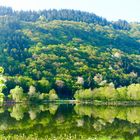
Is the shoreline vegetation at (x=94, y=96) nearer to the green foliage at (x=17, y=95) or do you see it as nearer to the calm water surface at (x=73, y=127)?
the green foliage at (x=17, y=95)

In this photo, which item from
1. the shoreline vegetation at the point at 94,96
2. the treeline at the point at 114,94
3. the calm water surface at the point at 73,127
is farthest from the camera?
the treeline at the point at 114,94

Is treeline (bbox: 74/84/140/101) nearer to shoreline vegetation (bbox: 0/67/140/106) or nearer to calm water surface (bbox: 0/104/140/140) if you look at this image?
shoreline vegetation (bbox: 0/67/140/106)

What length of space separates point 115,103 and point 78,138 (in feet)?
391

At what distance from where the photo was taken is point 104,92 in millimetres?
184750

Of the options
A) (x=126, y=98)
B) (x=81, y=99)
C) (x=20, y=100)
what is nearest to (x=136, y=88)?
(x=126, y=98)

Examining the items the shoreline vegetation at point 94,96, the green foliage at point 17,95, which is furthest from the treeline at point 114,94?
the green foliage at point 17,95

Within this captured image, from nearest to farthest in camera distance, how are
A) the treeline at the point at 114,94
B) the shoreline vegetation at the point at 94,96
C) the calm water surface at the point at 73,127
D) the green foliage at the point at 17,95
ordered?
the calm water surface at the point at 73,127
the green foliage at the point at 17,95
the shoreline vegetation at the point at 94,96
the treeline at the point at 114,94

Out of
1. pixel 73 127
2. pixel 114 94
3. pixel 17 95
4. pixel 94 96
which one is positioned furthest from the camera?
pixel 94 96

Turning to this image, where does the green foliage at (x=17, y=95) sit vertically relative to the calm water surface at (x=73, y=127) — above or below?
above

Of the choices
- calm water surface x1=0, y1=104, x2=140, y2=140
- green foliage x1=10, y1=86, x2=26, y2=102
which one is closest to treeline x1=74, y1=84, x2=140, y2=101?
green foliage x1=10, y1=86, x2=26, y2=102

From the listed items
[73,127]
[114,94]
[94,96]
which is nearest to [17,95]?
[94,96]

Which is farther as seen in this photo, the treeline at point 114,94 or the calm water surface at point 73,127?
the treeline at point 114,94

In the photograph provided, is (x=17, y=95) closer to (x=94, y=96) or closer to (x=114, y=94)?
(x=94, y=96)

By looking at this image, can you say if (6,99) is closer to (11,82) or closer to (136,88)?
(11,82)
